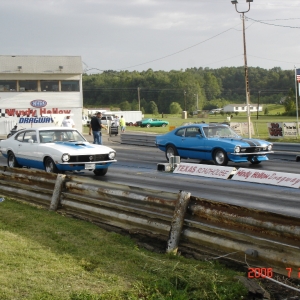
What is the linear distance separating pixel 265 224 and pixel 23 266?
2567 mm

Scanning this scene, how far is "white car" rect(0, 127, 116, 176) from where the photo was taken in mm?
13820

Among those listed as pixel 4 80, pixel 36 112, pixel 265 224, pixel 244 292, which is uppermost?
pixel 4 80

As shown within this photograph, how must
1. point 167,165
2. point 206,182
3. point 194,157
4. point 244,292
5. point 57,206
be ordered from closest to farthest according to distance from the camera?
point 244,292
point 57,206
point 206,182
point 167,165
point 194,157

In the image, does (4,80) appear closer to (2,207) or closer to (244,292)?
(2,207)

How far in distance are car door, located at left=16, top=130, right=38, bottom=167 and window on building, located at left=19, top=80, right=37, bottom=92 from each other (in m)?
33.4

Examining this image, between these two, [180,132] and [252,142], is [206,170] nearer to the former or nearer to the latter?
[252,142]

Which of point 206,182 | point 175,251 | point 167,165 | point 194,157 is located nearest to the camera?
point 175,251

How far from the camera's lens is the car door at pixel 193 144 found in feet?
59.3

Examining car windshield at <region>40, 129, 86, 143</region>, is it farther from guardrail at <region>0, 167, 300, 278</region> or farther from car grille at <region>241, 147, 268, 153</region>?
guardrail at <region>0, 167, 300, 278</region>

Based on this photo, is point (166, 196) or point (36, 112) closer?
point (166, 196)

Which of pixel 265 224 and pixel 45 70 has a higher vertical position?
pixel 45 70

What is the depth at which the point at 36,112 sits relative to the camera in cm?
4684

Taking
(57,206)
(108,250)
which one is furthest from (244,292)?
(57,206)

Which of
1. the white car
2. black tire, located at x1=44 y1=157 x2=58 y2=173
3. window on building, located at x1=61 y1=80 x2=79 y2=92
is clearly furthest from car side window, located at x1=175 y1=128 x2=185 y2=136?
window on building, located at x1=61 y1=80 x2=79 y2=92
